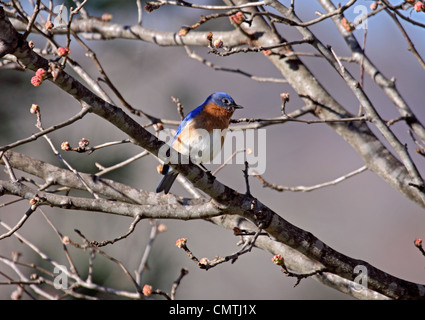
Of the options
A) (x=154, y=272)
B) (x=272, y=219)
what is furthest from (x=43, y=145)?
(x=272, y=219)

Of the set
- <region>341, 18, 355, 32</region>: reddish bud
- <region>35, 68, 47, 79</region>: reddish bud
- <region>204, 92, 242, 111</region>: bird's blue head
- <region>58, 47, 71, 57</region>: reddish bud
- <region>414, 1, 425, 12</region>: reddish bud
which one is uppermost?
<region>204, 92, 242, 111</region>: bird's blue head

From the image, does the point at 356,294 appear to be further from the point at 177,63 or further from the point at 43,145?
the point at 177,63

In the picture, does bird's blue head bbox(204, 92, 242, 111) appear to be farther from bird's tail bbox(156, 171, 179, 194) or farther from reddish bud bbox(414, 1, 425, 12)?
reddish bud bbox(414, 1, 425, 12)

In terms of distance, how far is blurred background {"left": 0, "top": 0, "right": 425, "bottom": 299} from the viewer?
476 cm

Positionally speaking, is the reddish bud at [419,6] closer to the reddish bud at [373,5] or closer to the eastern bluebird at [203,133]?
the reddish bud at [373,5]

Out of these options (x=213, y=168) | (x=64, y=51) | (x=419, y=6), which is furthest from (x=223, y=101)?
(x=213, y=168)

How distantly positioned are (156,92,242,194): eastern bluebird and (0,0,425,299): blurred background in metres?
1.15

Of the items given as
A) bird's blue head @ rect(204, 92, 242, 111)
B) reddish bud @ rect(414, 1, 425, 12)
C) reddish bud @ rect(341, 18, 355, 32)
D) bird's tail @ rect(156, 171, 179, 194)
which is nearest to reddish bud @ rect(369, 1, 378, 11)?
reddish bud @ rect(341, 18, 355, 32)

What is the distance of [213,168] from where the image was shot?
7441mm

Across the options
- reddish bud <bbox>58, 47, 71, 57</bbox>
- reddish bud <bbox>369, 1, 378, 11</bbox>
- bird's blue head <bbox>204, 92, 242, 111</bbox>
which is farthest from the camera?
bird's blue head <bbox>204, 92, 242, 111</bbox>

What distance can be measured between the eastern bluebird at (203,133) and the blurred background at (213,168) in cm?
115

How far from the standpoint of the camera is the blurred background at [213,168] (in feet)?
15.6

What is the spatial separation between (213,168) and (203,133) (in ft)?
12.5

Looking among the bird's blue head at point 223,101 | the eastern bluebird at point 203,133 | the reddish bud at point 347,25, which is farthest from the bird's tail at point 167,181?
the reddish bud at point 347,25
